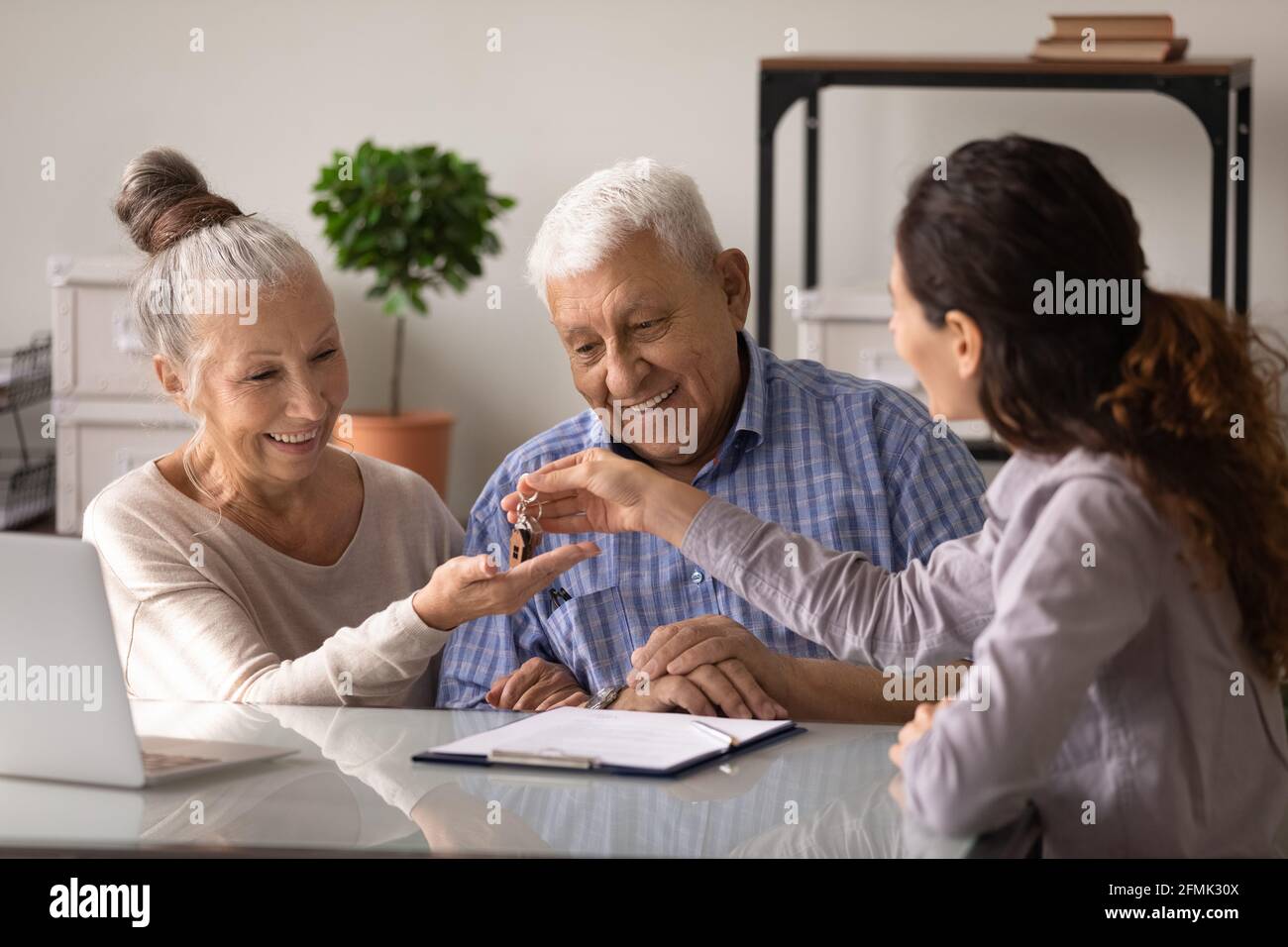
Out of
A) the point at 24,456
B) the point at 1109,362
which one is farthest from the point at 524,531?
the point at 24,456

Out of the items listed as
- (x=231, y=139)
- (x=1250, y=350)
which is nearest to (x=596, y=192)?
(x=1250, y=350)

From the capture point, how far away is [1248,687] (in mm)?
1047

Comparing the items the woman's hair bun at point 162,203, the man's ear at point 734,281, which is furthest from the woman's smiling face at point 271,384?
the man's ear at point 734,281

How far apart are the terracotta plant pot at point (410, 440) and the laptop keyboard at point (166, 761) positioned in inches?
115

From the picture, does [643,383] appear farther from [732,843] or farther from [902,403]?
[732,843]

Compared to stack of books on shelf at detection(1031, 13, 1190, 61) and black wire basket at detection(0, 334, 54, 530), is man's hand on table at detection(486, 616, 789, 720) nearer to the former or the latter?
stack of books on shelf at detection(1031, 13, 1190, 61)

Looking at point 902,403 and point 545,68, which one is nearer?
Result: point 902,403

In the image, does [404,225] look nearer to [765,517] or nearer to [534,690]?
[765,517]

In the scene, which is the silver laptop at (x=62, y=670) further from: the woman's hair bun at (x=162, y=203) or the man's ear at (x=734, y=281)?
the man's ear at (x=734, y=281)

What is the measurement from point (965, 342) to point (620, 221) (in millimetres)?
846

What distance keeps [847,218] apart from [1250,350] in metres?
3.39

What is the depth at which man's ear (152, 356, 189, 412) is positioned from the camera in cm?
186

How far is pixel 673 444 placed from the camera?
189 centimetres

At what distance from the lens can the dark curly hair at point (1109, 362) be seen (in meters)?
1.00
